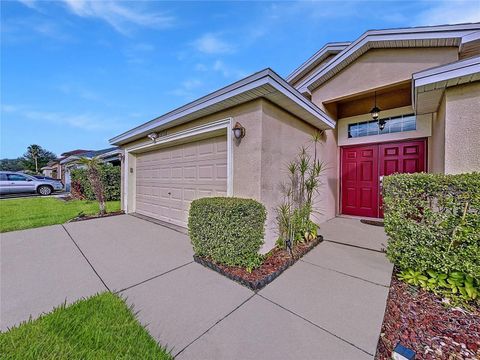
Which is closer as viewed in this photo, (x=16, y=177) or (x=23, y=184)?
(x=16, y=177)

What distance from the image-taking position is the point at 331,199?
6.25 m

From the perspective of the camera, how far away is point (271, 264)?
10.5 feet

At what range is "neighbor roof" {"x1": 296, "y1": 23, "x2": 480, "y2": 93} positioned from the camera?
13.0ft

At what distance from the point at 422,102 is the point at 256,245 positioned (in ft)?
14.5

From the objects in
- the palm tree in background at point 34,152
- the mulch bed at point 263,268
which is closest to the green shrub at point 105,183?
the mulch bed at point 263,268

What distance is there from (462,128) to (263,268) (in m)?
3.88

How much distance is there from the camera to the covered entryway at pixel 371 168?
5.34 metres

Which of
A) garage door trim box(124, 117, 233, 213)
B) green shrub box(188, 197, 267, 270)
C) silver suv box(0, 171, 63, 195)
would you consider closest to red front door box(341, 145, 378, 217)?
green shrub box(188, 197, 267, 270)

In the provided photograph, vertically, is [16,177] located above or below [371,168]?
below

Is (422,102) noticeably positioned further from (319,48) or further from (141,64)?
(141,64)

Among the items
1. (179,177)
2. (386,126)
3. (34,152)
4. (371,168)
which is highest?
(34,152)

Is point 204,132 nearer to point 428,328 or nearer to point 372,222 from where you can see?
point 428,328

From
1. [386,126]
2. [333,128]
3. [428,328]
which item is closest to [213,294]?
[428,328]

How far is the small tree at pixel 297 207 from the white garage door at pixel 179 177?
1.30m
